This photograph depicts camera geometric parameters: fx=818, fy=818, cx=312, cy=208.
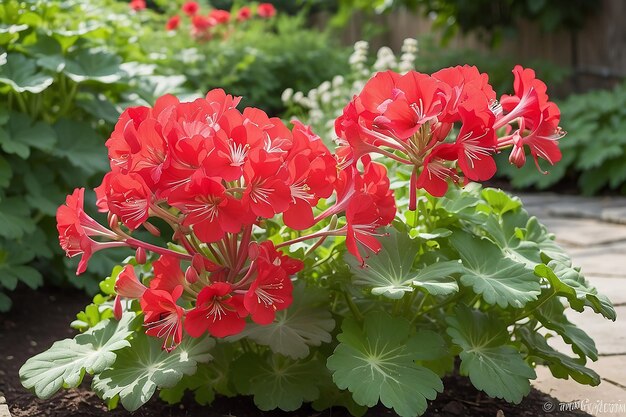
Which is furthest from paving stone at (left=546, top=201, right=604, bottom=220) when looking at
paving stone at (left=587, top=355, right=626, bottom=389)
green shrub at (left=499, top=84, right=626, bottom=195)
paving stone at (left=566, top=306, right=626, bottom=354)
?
paving stone at (left=587, top=355, right=626, bottom=389)

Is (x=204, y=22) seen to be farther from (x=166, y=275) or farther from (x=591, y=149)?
(x=166, y=275)

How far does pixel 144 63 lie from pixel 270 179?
89.7 inches

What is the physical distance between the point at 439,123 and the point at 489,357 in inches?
21.0

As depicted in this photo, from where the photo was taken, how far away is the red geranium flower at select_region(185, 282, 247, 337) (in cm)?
164

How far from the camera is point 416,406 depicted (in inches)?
63.6

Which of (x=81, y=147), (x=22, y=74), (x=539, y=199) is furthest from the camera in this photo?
(x=539, y=199)

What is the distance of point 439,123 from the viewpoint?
1656mm

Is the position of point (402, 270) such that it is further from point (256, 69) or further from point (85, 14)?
point (256, 69)

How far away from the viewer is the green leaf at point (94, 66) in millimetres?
2966

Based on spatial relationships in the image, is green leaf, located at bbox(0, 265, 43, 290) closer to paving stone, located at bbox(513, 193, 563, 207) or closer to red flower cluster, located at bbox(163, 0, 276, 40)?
paving stone, located at bbox(513, 193, 563, 207)

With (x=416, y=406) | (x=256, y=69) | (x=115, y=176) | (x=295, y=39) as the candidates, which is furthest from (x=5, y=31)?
(x=295, y=39)

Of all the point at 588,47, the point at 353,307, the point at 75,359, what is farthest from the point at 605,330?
the point at 588,47

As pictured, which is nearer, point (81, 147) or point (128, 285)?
point (128, 285)

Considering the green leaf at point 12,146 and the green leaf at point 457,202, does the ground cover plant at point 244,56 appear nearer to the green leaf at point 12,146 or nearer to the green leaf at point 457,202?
the green leaf at point 12,146
